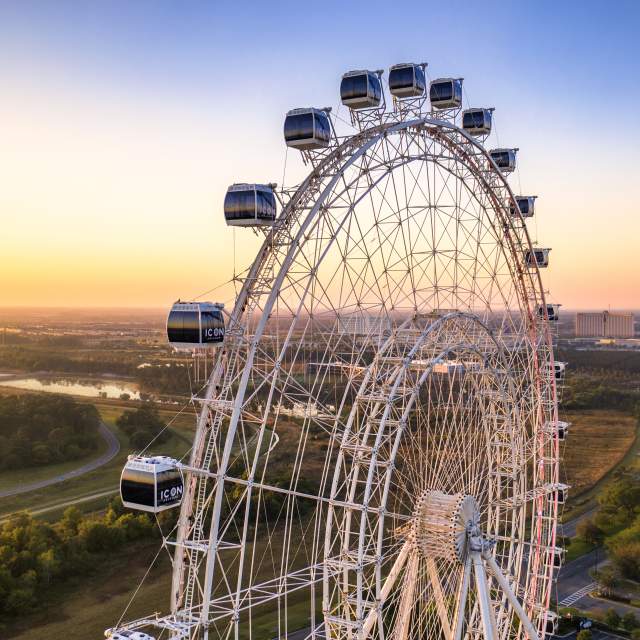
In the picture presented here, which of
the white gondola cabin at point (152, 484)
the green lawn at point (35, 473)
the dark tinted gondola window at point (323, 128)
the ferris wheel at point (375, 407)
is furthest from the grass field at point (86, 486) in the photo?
the white gondola cabin at point (152, 484)

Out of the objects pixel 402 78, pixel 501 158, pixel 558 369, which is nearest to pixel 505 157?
pixel 501 158

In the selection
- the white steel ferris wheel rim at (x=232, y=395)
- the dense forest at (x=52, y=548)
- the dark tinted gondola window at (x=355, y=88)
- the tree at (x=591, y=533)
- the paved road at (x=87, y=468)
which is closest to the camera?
the white steel ferris wheel rim at (x=232, y=395)

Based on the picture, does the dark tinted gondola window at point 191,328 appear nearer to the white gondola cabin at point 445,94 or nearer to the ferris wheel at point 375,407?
the ferris wheel at point 375,407

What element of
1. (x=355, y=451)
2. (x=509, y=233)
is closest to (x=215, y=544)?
(x=355, y=451)

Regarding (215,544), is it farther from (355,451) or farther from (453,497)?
(453,497)

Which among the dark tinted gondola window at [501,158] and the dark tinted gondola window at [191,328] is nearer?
the dark tinted gondola window at [191,328]

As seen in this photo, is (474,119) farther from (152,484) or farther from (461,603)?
(152,484)

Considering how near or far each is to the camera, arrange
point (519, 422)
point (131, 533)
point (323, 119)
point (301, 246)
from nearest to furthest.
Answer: point (301, 246) → point (323, 119) → point (519, 422) → point (131, 533)
